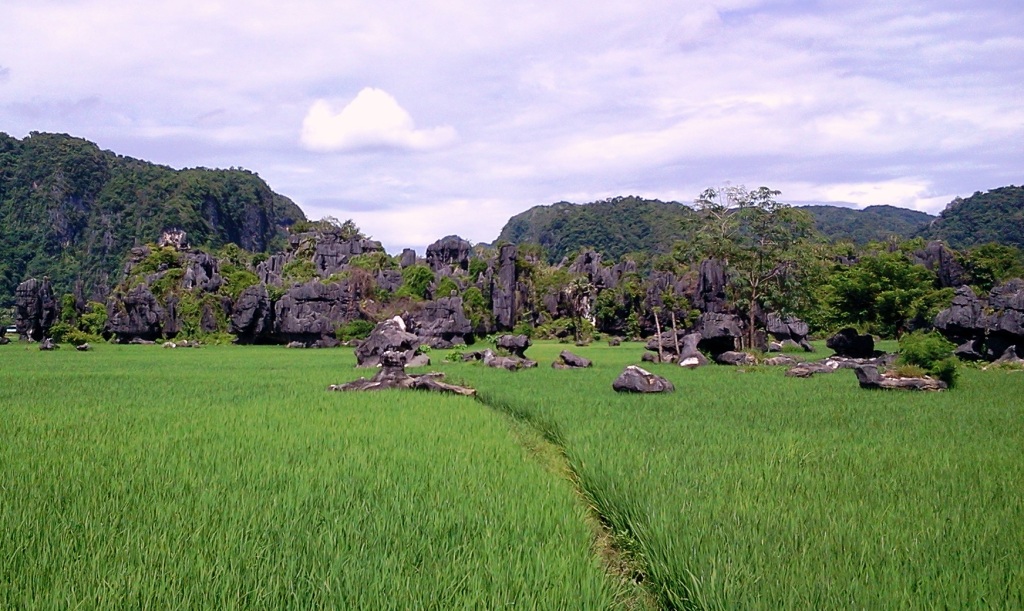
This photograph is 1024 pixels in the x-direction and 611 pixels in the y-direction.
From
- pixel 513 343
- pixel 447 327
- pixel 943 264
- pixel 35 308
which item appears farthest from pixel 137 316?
pixel 943 264

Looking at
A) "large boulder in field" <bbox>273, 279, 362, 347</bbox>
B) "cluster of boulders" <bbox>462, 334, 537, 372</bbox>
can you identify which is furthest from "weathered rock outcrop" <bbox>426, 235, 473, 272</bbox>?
"cluster of boulders" <bbox>462, 334, 537, 372</bbox>

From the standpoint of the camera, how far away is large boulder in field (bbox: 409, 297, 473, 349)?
131 ft

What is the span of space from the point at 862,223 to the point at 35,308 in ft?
441

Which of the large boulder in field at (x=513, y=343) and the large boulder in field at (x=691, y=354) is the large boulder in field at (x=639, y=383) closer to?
the large boulder in field at (x=691, y=354)

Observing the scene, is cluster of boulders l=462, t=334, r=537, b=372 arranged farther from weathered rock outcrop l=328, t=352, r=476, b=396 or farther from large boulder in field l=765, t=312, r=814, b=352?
large boulder in field l=765, t=312, r=814, b=352

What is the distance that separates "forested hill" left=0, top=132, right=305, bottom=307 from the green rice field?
290 feet

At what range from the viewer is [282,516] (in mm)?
5250

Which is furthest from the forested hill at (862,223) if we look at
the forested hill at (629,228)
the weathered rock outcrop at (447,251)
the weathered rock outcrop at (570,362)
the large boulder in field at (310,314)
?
the weathered rock outcrop at (570,362)

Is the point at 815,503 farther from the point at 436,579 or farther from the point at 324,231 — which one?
the point at 324,231

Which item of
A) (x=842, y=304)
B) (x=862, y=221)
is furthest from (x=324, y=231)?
(x=862, y=221)

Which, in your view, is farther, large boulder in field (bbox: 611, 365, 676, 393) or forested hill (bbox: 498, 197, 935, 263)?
forested hill (bbox: 498, 197, 935, 263)

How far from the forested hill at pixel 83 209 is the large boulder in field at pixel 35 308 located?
1762 inches

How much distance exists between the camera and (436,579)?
4.04 meters

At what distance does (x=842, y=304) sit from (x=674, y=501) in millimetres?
24291
